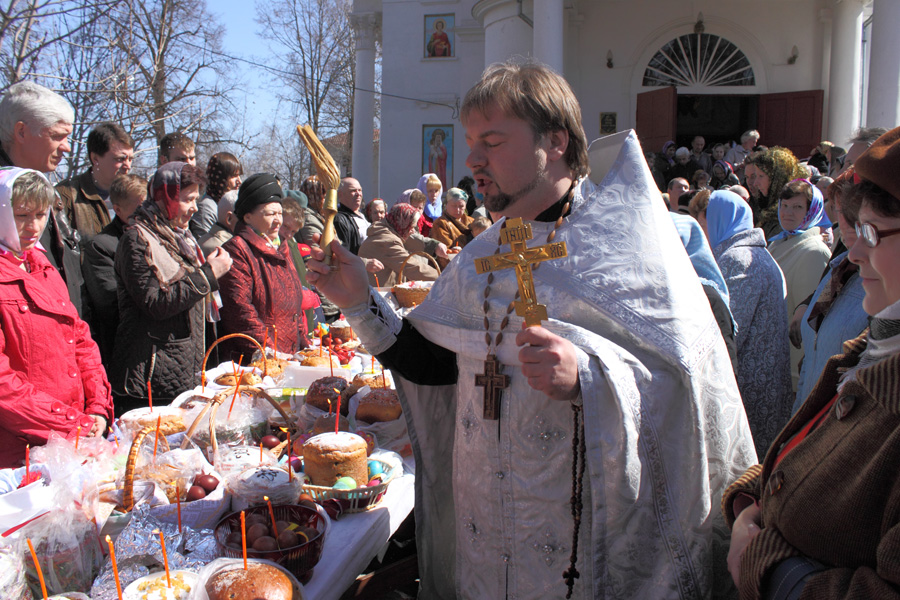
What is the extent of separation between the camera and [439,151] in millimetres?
19484

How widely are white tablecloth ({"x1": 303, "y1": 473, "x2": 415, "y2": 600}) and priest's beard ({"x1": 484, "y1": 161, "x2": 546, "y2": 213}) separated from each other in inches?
44.2

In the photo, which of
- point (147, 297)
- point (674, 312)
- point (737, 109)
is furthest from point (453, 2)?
point (674, 312)

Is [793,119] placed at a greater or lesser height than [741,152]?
greater

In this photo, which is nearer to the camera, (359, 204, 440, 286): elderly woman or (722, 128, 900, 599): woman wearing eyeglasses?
(722, 128, 900, 599): woman wearing eyeglasses

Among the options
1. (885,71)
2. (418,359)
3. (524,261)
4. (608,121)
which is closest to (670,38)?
(608,121)

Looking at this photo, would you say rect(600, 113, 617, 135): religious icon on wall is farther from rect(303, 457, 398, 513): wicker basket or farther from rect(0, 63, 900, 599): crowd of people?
rect(303, 457, 398, 513): wicker basket

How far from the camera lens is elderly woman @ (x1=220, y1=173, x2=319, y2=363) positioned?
13.3 ft

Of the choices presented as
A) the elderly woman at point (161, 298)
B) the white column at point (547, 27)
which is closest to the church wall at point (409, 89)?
the white column at point (547, 27)

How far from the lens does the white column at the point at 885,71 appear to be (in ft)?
34.2

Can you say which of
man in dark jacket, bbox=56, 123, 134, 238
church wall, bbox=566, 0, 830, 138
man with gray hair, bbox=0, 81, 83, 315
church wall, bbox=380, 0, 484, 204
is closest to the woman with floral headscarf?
man with gray hair, bbox=0, 81, 83, 315

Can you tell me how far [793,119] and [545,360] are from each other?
50.9 feet

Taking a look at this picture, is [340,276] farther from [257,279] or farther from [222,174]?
[222,174]

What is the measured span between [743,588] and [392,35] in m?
20.9

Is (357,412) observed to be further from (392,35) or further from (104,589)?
(392,35)
